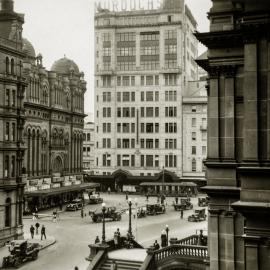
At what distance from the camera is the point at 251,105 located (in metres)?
16.2

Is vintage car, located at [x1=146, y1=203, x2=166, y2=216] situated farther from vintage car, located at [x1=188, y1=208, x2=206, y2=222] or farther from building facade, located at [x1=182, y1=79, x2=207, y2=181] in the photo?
building facade, located at [x1=182, y1=79, x2=207, y2=181]

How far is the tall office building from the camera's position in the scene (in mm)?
105938

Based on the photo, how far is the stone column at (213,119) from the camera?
23266 mm

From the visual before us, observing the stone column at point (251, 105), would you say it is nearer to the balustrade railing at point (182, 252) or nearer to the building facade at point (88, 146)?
A: the balustrade railing at point (182, 252)

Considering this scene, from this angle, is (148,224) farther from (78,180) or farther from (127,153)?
(127,153)

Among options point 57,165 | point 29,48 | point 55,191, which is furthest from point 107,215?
point 29,48

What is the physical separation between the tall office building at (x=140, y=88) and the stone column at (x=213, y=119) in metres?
82.5

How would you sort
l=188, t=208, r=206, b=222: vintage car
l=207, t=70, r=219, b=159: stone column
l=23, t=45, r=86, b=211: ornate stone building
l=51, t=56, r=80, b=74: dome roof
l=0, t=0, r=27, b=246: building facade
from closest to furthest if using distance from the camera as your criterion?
l=207, t=70, r=219, b=159: stone column
l=0, t=0, r=27, b=246: building facade
l=188, t=208, r=206, b=222: vintage car
l=23, t=45, r=86, b=211: ornate stone building
l=51, t=56, r=80, b=74: dome roof

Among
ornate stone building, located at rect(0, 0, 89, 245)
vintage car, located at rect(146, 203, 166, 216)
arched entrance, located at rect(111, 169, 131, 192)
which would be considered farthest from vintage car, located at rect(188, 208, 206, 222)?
arched entrance, located at rect(111, 169, 131, 192)

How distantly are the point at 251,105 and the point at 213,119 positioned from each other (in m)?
7.19

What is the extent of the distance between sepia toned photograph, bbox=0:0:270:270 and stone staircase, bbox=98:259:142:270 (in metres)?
0.17

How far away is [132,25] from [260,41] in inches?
3695

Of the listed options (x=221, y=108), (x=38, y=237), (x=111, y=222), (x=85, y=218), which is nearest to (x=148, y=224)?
(x=111, y=222)

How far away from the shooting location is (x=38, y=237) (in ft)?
176
